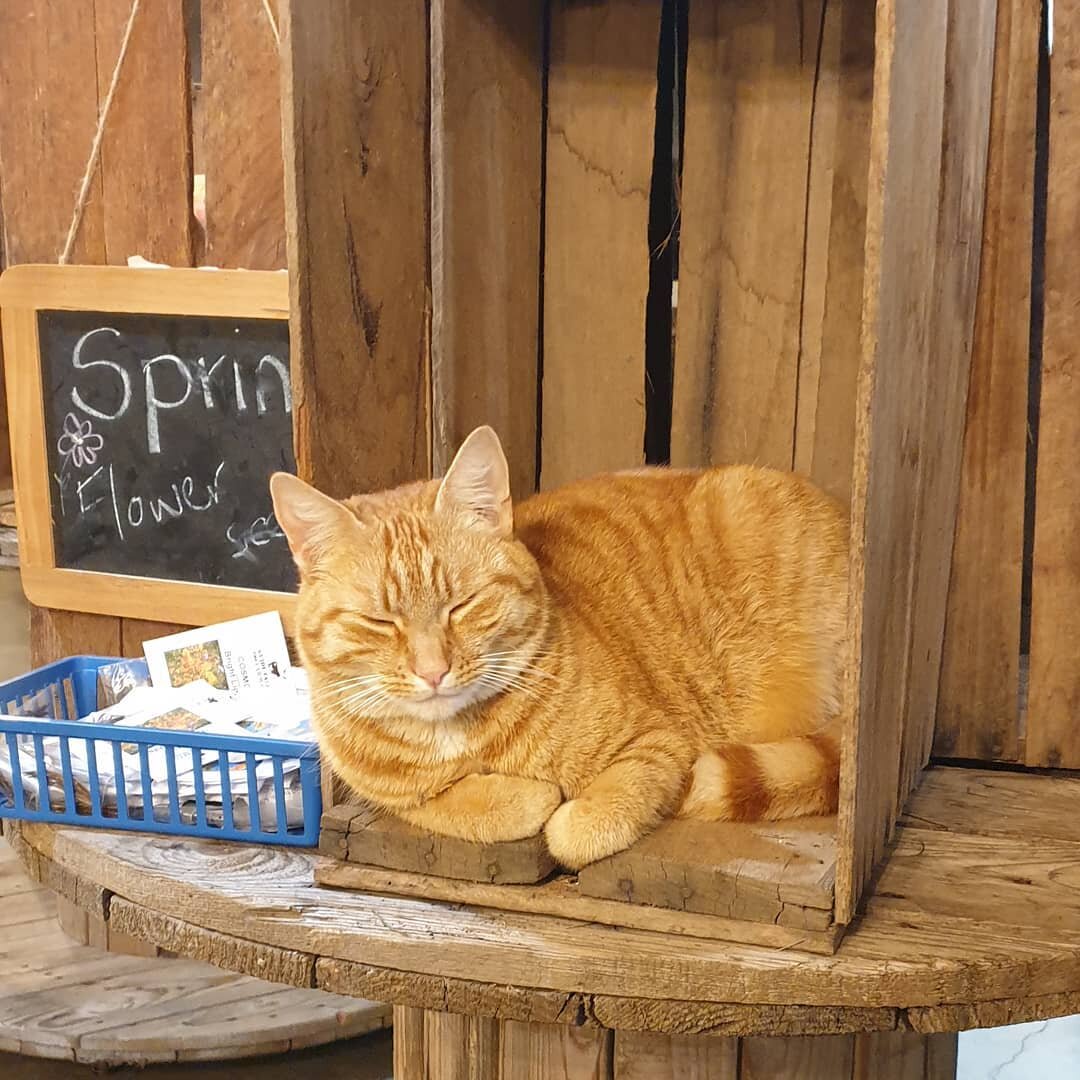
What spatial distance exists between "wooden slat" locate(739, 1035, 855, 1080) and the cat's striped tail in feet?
0.80

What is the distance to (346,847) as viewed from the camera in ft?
4.41

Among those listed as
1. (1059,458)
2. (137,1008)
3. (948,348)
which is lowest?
(137,1008)

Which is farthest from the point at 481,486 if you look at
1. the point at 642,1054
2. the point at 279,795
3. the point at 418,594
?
the point at 642,1054

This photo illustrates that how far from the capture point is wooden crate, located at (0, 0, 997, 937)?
1.29 metres

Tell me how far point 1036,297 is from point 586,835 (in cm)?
87

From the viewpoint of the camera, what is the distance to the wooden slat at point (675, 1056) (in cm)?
134

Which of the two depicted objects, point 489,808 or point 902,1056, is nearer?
point 489,808

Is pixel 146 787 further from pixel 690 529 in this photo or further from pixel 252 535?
pixel 252 535

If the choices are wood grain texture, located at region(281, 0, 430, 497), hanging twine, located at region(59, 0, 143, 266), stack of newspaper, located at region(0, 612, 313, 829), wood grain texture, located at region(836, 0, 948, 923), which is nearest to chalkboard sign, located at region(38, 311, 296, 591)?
hanging twine, located at region(59, 0, 143, 266)

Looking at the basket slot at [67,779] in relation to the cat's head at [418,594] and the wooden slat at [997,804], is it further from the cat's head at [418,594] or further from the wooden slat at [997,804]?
the wooden slat at [997,804]

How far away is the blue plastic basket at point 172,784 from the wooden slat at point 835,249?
0.80 m

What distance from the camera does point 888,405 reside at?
1.13 meters

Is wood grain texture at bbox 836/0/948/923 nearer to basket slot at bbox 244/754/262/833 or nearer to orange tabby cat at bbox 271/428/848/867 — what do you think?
orange tabby cat at bbox 271/428/848/867

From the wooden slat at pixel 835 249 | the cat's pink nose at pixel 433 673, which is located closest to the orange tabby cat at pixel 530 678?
the cat's pink nose at pixel 433 673
